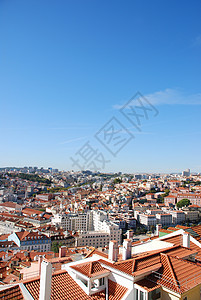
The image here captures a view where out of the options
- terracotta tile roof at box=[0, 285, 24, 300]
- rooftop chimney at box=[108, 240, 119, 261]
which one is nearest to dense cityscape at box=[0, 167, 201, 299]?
rooftop chimney at box=[108, 240, 119, 261]

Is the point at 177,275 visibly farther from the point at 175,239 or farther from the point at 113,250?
the point at 175,239

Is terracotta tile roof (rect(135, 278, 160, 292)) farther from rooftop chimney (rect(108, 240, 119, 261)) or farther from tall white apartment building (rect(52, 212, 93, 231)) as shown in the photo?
tall white apartment building (rect(52, 212, 93, 231))

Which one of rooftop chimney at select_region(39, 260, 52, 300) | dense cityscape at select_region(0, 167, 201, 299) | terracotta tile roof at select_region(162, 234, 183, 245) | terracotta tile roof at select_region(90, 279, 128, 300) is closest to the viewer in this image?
rooftop chimney at select_region(39, 260, 52, 300)

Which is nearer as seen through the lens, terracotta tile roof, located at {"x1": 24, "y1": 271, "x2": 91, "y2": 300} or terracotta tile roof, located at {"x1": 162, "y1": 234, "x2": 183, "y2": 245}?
terracotta tile roof, located at {"x1": 24, "y1": 271, "x2": 91, "y2": 300}

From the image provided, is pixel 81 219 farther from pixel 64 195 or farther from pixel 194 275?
pixel 194 275

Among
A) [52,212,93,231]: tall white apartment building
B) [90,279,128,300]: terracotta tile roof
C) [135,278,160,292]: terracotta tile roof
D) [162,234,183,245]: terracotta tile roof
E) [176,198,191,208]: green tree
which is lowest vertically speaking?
[52,212,93,231]: tall white apartment building

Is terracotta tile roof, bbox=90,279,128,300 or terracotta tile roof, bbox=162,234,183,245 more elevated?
terracotta tile roof, bbox=162,234,183,245

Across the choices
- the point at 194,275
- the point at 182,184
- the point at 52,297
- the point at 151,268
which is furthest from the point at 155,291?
the point at 182,184

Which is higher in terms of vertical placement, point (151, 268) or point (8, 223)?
point (151, 268)

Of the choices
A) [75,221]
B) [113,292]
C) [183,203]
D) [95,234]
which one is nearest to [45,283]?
[113,292]
